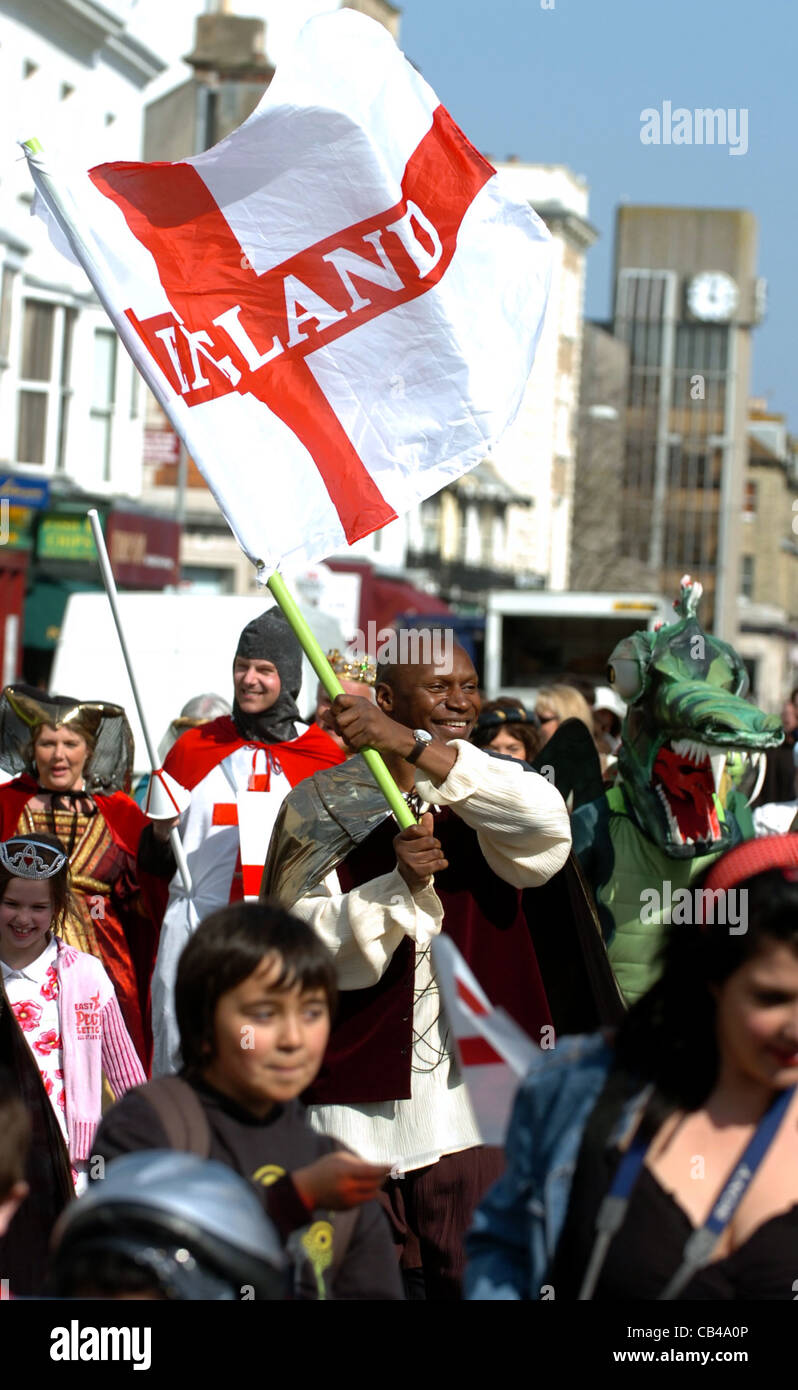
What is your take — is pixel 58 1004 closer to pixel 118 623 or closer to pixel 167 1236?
pixel 118 623

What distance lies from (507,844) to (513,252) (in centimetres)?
167

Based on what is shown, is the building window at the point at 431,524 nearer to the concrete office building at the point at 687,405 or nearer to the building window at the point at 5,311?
the building window at the point at 5,311

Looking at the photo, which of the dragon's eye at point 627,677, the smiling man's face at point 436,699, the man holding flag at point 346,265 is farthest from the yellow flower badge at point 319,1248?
the dragon's eye at point 627,677

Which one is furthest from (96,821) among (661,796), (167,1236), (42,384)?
(42,384)

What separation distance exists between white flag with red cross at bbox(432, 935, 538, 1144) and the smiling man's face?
1.87 meters

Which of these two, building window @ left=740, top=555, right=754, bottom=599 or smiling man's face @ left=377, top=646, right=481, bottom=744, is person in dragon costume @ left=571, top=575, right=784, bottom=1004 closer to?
smiling man's face @ left=377, top=646, right=481, bottom=744

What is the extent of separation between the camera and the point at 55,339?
28.1 m

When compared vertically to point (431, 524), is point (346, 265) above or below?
below

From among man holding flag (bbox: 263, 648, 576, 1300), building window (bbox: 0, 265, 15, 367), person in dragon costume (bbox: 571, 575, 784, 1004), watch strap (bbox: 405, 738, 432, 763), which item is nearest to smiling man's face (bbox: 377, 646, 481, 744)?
man holding flag (bbox: 263, 648, 576, 1300)

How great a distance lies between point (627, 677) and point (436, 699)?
1.45 m

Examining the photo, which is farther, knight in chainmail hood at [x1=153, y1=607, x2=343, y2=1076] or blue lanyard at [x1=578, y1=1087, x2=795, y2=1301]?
knight in chainmail hood at [x1=153, y1=607, x2=343, y2=1076]

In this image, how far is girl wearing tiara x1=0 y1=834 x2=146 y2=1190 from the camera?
5.59 meters

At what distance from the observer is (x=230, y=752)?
6.76 meters
